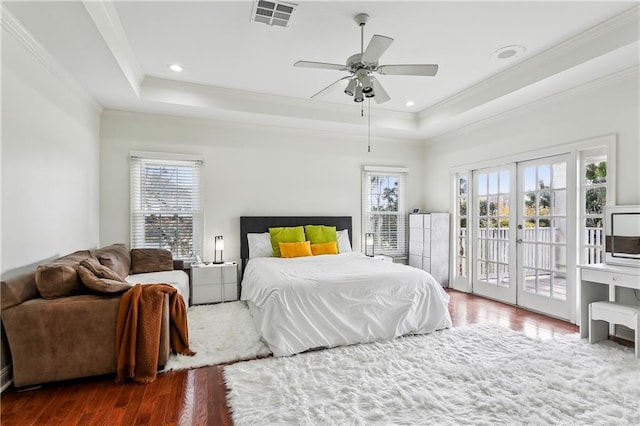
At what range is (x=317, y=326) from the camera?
3084mm

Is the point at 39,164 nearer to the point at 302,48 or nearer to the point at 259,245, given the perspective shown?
the point at 302,48

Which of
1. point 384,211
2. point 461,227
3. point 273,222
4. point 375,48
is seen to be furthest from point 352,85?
point 461,227

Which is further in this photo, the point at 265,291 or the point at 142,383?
the point at 265,291

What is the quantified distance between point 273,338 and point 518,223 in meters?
3.65

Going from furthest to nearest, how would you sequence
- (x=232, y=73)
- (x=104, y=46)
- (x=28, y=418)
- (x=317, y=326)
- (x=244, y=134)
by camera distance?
(x=244, y=134)
(x=232, y=73)
(x=317, y=326)
(x=104, y=46)
(x=28, y=418)

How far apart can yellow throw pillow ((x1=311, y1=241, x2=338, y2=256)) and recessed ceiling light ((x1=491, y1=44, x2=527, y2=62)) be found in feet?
10.4

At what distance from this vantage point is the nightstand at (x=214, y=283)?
179 inches

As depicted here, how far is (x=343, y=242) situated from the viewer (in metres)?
5.46

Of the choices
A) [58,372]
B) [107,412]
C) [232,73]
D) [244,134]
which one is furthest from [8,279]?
[244,134]

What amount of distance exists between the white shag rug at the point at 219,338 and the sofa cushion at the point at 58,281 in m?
0.95

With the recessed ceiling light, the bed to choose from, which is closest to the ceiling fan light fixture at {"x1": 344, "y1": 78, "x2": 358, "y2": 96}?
the recessed ceiling light

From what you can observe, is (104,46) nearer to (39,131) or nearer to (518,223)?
(39,131)

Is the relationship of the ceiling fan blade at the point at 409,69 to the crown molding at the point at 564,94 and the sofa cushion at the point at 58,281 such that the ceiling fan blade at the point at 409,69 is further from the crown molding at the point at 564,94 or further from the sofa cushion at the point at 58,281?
the sofa cushion at the point at 58,281

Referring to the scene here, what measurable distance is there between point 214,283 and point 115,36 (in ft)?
10.1
